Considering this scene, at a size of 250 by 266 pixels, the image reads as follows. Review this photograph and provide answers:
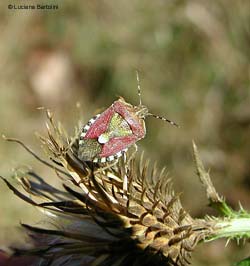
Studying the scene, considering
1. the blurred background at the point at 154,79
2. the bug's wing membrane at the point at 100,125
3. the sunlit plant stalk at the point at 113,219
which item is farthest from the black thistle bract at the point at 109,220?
the blurred background at the point at 154,79

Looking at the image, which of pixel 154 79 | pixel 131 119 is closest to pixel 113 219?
pixel 131 119

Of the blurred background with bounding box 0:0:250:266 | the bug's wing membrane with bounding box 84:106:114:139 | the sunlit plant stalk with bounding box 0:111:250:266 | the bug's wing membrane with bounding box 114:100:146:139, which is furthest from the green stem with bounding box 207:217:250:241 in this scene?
the blurred background with bounding box 0:0:250:266

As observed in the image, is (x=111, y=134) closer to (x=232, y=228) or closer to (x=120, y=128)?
(x=120, y=128)

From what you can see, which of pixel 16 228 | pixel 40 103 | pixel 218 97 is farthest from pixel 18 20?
pixel 16 228

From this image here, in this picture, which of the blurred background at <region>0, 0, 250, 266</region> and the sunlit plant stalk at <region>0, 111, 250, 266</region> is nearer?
the sunlit plant stalk at <region>0, 111, 250, 266</region>

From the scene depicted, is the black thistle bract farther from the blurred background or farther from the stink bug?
the blurred background

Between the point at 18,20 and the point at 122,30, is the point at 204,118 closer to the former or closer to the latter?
the point at 122,30
